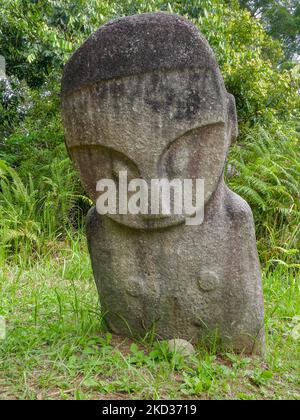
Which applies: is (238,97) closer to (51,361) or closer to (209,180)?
(209,180)

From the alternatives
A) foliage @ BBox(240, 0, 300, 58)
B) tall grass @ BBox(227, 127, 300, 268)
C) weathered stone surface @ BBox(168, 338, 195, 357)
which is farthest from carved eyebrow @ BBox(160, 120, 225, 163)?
foliage @ BBox(240, 0, 300, 58)

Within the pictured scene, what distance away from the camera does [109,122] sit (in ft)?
7.80

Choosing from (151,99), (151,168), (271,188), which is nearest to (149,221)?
(151,168)

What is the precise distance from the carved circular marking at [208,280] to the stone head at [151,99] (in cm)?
32

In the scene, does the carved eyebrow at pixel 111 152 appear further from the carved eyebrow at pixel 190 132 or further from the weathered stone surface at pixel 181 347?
the weathered stone surface at pixel 181 347

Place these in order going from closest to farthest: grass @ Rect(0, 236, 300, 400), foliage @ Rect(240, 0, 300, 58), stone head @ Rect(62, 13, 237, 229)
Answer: grass @ Rect(0, 236, 300, 400), stone head @ Rect(62, 13, 237, 229), foliage @ Rect(240, 0, 300, 58)

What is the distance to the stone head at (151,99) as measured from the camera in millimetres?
2334

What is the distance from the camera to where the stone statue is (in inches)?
92.4

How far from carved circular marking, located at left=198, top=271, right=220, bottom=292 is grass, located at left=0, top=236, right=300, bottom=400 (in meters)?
0.34

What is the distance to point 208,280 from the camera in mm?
2525

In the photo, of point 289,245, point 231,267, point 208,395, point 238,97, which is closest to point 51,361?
point 208,395

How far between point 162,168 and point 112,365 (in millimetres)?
992

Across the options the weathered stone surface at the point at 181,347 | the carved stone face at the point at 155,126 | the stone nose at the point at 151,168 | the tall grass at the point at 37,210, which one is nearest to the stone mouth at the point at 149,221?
the carved stone face at the point at 155,126

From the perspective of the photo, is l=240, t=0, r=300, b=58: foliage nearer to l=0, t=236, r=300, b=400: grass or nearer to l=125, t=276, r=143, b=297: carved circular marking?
l=0, t=236, r=300, b=400: grass
